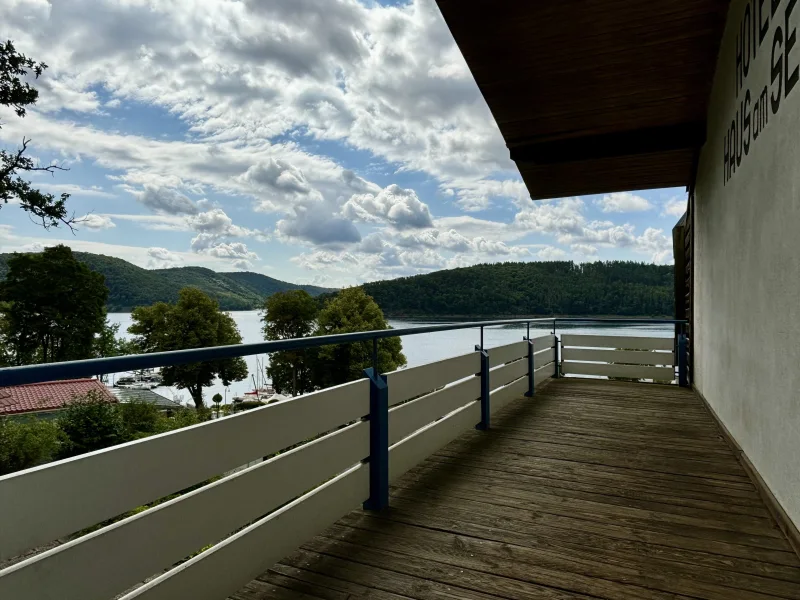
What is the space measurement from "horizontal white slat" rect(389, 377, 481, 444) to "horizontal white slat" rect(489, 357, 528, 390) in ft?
1.61

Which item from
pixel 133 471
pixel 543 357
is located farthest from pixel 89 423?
pixel 133 471

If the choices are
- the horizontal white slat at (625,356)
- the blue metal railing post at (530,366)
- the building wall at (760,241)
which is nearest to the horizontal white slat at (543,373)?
the blue metal railing post at (530,366)

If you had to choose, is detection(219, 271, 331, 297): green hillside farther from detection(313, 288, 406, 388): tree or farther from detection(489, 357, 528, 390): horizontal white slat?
detection(489, 357, 528, 390): horizontal white slat

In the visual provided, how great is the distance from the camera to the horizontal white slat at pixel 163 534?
1.17 metres

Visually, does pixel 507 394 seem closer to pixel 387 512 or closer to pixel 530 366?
pixel 530 366

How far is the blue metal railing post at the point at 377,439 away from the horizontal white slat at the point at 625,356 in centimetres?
535

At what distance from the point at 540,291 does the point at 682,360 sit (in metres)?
10.4

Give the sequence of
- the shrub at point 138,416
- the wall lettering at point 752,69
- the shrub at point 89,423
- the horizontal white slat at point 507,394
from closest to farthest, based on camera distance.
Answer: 1. the wall lettering at point 752,69
2. the horizontal white slat at point 507,394
3. the shrub at point 89,423
4. the shrub at point 138,416

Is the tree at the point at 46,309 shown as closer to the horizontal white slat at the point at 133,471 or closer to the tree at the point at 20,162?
the tree at the point at 20,162

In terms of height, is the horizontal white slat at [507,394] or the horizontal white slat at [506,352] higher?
the horizontal white slat at [506,352]

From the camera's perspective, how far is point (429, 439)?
3271mm

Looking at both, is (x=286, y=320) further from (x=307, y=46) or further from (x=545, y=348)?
(x=545, y=348)

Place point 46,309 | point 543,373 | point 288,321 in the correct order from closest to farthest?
point 543,373 < point 46,309 < point 288,321

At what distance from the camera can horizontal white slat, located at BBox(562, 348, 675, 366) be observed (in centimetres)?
687
